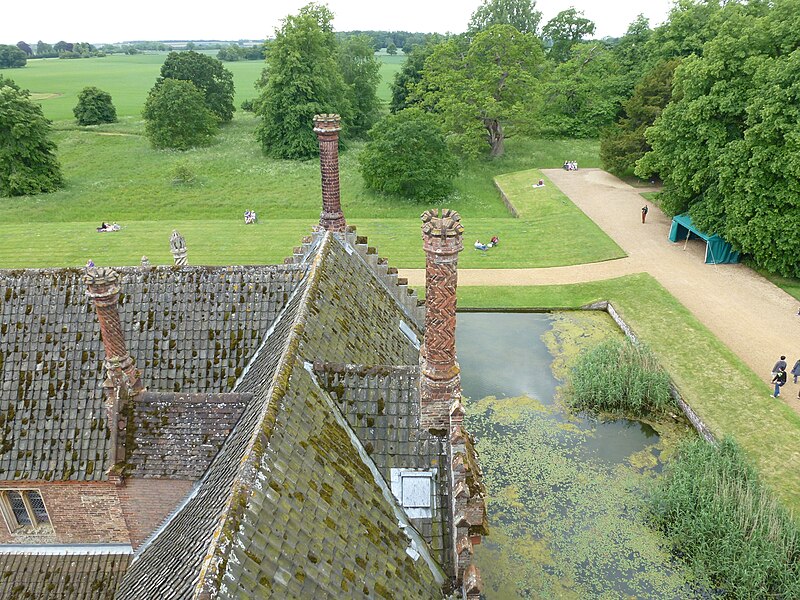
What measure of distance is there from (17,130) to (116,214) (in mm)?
16351

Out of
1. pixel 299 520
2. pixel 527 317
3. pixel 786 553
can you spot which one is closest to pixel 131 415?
pixel 299 520

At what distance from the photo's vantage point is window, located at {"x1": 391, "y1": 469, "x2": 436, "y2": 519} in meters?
11.8

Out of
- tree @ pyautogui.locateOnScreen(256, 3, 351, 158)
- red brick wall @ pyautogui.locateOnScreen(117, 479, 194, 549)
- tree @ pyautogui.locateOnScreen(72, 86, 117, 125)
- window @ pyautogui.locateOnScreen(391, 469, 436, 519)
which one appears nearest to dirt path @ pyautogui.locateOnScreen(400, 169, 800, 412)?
window @ pyautogui.locateOnScreen(391, 469, 436, 519)

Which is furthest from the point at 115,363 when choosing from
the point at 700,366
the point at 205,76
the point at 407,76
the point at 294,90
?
the point at 205,76

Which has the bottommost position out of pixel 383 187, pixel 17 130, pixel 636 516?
pixel 636 516

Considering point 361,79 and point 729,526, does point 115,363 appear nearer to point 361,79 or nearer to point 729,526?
point 729,526

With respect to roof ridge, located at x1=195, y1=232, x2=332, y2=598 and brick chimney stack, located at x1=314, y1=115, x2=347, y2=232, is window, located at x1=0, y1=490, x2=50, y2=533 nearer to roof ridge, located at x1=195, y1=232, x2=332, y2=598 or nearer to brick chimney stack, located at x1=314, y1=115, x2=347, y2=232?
roof ridge, located at x1=195, y1=232, x2=332, y2=598

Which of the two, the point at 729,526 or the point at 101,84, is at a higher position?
the point at 101,84

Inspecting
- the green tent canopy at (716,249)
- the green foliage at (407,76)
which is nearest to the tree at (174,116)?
the green foliage at (407,76)

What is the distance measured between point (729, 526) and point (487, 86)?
5922 centimetres

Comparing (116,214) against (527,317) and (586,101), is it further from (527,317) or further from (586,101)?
(586,101)

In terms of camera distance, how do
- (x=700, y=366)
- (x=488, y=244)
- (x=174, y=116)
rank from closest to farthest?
(x=700, y=366) → (x=488, y=244) → (x=174, y=116)

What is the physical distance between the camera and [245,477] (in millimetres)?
9266

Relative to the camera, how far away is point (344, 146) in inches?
3221
